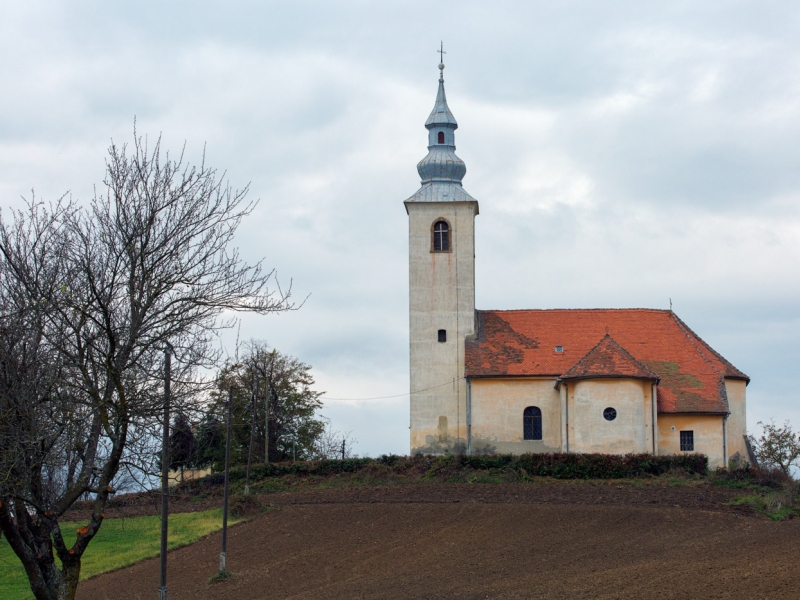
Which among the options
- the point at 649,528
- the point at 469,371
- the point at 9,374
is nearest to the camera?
the point at 9,374

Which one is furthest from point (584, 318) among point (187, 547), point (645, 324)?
point (187, 547)

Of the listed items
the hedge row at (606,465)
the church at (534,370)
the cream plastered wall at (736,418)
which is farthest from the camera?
the cream plastered wall at (736,418)

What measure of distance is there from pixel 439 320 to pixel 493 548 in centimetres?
1620

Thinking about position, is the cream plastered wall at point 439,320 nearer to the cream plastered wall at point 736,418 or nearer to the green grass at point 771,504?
the cream plastered wall at point 736,418

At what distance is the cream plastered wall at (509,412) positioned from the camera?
41.0m

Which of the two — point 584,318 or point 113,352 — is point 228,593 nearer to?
point 113,352

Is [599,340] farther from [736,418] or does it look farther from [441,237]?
[441,237]

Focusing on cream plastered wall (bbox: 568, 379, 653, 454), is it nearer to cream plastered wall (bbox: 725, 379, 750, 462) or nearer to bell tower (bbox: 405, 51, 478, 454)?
cream plastered wall (bbox: 725, 379, 750, 462)

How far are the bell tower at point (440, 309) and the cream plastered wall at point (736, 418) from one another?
423 inches

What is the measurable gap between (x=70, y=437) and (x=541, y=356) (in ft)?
98.3

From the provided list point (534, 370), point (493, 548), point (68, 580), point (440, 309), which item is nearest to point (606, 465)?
point (534, 370)

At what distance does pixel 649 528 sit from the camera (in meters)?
29.2

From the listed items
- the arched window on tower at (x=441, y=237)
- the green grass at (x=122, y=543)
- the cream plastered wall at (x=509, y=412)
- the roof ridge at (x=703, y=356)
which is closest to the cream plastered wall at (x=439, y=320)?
the arched window on tower at (x=441, y=237)

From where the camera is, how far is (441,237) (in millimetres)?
43188
